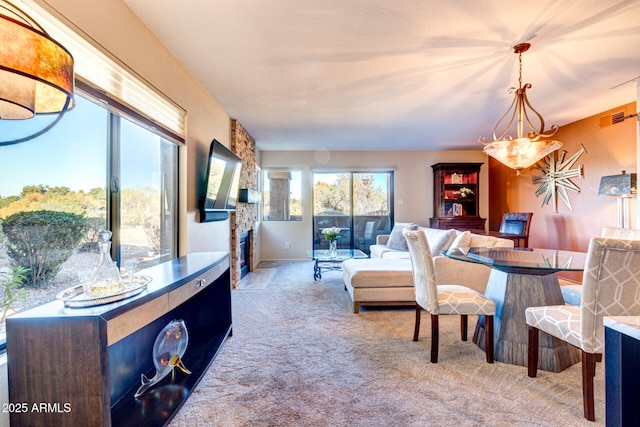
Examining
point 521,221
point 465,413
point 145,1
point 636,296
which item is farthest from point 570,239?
point 145,1

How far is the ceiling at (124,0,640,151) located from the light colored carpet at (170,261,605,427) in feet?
7.90

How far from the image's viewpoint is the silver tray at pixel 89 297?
1.10m

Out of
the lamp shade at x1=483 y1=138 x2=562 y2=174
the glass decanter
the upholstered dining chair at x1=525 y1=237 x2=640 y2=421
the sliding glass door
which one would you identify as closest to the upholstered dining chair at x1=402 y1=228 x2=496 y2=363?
the upholstered dining chair at x1=525 y1=237 x2=640 y2=421

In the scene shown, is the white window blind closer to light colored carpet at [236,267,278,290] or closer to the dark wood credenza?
the dark wood credenza

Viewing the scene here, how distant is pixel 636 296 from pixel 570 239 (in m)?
3.72

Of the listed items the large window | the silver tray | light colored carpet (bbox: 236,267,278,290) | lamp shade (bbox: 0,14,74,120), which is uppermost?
lamp shade (bbox: 0,14,74,120)

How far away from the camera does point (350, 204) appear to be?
6.27 meters

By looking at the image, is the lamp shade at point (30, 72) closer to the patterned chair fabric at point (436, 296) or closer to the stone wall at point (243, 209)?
the patterned chair fabric at point (436, 296)

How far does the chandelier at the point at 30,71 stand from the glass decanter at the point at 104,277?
0.48 metres

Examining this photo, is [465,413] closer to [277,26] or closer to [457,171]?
[277,26]

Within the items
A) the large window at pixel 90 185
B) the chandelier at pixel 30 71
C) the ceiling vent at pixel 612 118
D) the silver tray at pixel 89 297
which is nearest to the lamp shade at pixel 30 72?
the chandelier at pixel 30 71

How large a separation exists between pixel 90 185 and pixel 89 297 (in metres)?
0.74

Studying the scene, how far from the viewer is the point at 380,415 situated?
1.54 m

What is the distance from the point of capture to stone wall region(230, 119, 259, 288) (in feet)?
13.3
